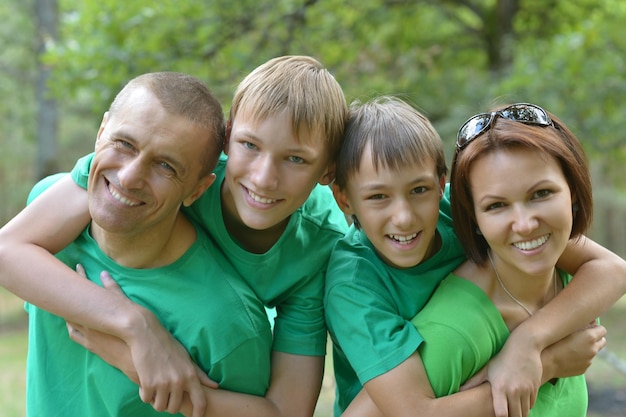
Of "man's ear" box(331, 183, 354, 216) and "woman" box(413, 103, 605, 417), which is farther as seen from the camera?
"man's ear" box(331, 183, 354, 216)

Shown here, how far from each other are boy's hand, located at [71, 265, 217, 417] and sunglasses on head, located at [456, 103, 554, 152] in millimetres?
1220

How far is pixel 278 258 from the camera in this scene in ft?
8.94

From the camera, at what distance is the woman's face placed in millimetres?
2445

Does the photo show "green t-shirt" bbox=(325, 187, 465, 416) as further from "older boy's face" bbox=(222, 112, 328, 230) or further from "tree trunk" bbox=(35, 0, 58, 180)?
"tree trunk" bbox=(35, 0, 58, 180)

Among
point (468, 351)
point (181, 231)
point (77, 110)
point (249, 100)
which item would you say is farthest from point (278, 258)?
point (77, 110)

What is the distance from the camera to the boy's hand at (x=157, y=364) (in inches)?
98.1

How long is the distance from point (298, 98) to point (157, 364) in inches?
40.1

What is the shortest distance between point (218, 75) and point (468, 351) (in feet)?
17.7

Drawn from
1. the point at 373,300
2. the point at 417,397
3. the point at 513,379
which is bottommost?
the point at 417,397

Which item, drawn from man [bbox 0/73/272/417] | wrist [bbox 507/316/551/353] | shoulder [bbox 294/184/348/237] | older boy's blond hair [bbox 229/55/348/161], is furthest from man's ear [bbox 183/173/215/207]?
wrist [bbox 507/316/551/353]

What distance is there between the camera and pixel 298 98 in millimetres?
2602

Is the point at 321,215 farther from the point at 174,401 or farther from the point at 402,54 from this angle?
the point at 402,54

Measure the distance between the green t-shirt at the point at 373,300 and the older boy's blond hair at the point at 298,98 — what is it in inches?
15.7

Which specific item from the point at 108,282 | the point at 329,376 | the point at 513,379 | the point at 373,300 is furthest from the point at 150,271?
the point at 329,376
